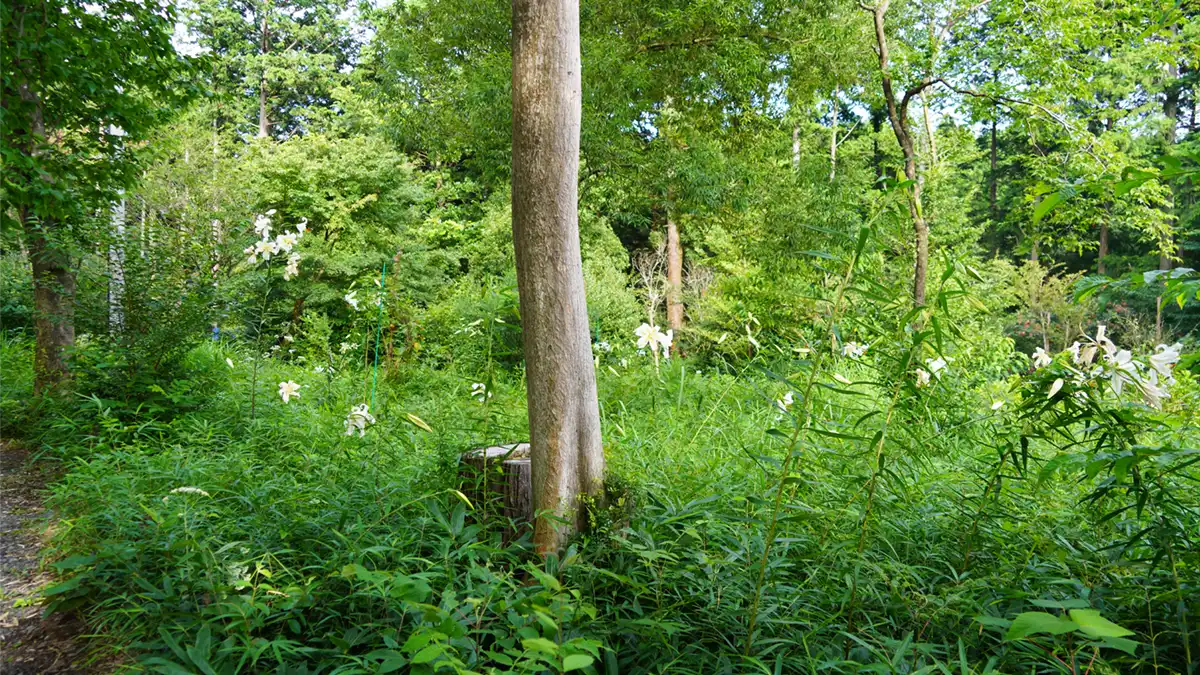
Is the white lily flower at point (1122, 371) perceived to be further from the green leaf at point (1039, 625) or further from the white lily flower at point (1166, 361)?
the green leaf at point (1039, 625)

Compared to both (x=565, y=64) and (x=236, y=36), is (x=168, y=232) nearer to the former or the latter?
(x=565, y=64)

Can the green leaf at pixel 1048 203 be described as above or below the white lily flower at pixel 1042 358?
above

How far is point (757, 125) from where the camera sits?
9.68 meters

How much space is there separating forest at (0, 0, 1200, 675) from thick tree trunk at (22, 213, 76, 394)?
0.04 metres

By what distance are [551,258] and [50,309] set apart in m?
4.08

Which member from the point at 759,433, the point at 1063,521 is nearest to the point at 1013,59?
the point at 759,433

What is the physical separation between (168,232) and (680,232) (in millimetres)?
11567

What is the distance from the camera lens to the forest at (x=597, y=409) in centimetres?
171

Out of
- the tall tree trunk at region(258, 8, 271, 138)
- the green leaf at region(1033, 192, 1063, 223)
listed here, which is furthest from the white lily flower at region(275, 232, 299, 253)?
the tall tree trunk at region(258, 8, 271, 138)

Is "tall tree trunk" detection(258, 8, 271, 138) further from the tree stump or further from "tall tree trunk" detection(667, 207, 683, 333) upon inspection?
the tree stump

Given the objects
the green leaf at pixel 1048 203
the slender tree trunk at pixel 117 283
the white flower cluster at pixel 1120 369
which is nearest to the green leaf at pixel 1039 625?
the green leaf at pixel 1048 203

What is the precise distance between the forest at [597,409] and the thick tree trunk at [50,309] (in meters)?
0.04

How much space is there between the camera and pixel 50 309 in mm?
4621

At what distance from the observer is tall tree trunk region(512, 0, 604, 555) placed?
2.23 meters
